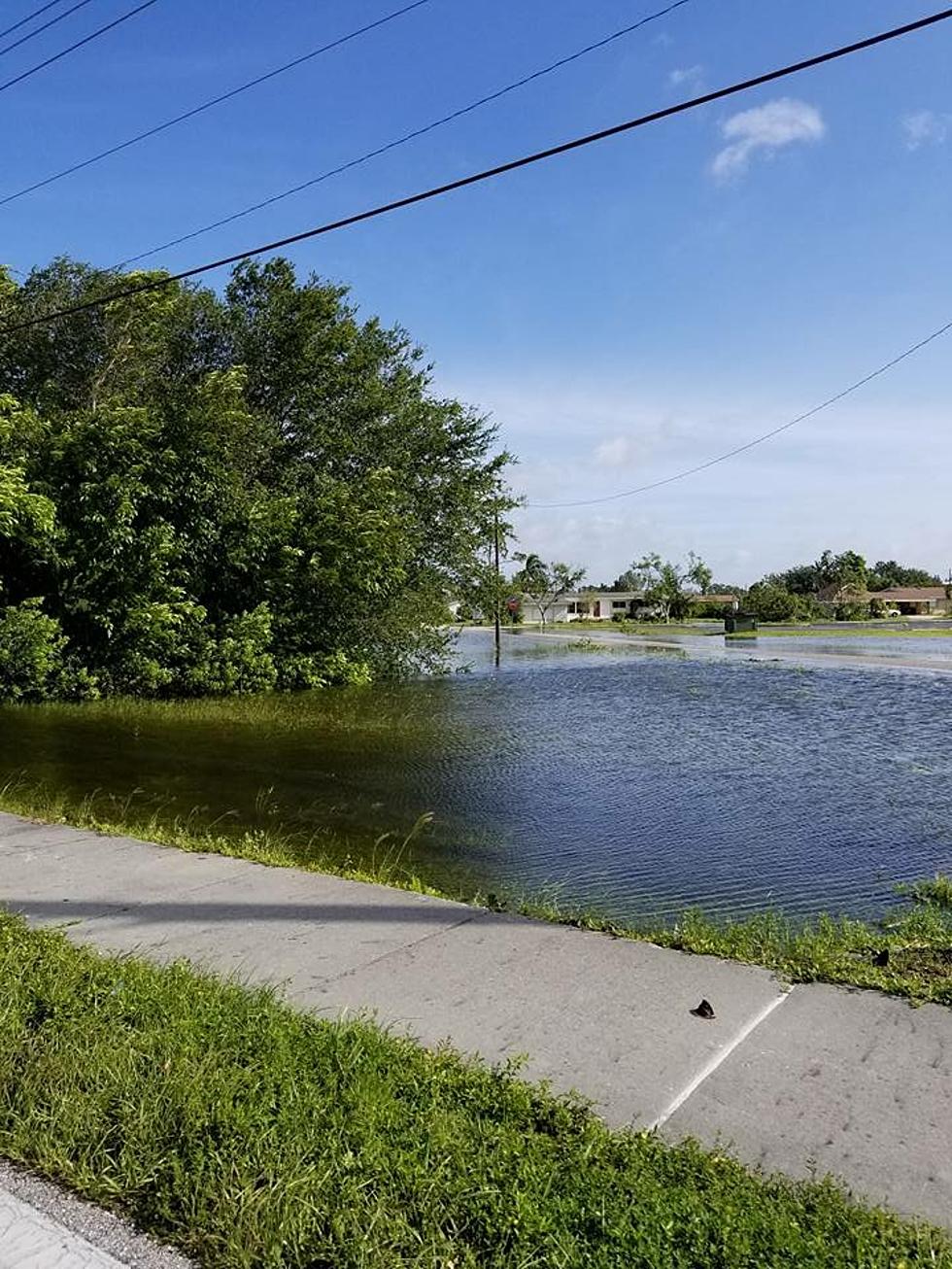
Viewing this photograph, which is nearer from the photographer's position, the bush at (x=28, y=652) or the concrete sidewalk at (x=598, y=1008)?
the concrete sidewalk at (x=598, y=1008)

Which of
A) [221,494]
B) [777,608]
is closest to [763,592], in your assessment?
[777,608]

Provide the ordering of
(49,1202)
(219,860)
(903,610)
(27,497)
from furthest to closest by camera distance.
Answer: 1. (903,610)
2. (27,497)
3. (219,860)
4. (49,1202)

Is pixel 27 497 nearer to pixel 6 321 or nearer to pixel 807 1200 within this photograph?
pixel 6 321

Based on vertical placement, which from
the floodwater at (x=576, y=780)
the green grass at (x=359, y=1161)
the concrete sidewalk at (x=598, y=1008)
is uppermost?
the green grass at (x=359, y=1161)

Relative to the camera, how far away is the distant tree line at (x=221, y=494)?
20469mm

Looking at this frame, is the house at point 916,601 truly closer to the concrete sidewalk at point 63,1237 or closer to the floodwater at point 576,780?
the floodwater at point 576,780

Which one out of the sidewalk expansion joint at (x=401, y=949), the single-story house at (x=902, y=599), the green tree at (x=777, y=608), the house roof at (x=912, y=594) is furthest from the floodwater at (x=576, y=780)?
the house roof at (x=912, y=594)

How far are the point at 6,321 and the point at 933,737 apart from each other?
2488 cm

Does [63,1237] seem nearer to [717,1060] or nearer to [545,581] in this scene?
[717,1060]

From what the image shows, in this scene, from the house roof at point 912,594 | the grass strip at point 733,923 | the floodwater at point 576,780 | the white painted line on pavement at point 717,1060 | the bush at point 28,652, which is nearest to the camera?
the white painted line on pavement at point 717,1060

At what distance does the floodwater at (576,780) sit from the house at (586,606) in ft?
286

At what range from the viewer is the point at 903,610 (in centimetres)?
11831

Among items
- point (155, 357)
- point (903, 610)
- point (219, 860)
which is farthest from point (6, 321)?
point (903, 610)

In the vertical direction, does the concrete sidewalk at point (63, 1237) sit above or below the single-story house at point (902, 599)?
below
